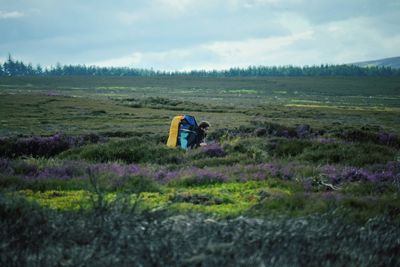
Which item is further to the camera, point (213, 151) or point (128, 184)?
point (213, 151)

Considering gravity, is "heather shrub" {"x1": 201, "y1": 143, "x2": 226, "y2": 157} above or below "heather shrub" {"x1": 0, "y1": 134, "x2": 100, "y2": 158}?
above

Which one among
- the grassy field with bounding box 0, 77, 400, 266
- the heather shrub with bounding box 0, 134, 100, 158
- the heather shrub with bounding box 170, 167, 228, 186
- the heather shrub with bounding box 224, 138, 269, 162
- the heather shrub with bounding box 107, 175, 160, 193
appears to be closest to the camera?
the grassy field with bounding box 0, 77, 400, 266

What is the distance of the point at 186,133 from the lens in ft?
67.7

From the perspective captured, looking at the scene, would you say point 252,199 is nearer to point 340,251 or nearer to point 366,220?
point 366,220

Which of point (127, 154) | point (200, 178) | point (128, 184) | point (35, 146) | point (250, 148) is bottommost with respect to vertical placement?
point (35, 146)

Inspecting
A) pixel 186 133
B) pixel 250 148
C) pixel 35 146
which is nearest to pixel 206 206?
pixel 250 148

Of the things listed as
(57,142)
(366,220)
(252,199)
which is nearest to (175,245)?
(366,220)

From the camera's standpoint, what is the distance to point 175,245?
6.31m

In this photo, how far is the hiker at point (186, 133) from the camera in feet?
66.8

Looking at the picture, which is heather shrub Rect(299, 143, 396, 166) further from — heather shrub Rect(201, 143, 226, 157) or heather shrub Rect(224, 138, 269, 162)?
heather shrub Rect(201, 143, 226, 157)

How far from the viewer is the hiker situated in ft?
66.8

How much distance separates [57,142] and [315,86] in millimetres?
171271

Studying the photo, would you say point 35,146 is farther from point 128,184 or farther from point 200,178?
point 200,178


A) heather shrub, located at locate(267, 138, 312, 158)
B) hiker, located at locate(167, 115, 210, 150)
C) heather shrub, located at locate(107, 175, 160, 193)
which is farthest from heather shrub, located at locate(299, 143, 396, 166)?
heather shrub, located at locate(107, 175, 160, 193)
